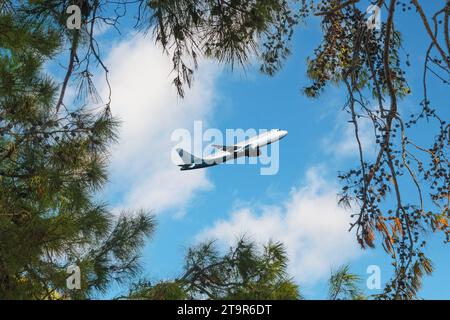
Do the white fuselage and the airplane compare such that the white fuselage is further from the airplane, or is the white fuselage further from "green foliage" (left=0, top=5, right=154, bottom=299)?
"green foliage" (left=0, top=5, right=154, bottom=299)

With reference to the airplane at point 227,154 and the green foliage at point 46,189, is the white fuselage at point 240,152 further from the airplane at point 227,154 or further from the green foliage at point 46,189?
the green foliage at point 46,189

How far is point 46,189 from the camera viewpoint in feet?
12.3

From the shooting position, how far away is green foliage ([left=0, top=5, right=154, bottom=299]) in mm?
3223

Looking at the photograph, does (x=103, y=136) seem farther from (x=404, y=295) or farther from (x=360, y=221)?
(x=404, y=295)

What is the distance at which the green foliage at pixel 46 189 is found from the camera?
10.6 feet

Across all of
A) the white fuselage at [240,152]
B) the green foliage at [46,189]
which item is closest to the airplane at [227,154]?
the white fuselage at [240,152]

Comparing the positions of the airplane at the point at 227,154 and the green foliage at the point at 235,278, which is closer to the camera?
the green foliage at the point at 235,278

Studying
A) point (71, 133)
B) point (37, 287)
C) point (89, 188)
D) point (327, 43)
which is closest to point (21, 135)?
point (71, 133)

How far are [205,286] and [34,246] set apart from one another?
2.95 ft

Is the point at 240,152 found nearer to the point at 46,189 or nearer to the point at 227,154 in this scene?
the point at 227,154

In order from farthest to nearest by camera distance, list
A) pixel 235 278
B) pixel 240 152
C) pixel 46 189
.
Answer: pixel 240 152 → pixel 46 189 → pixel 235 278

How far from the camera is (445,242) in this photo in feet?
8.98

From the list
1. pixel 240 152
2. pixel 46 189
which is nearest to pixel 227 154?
pixel 240 152

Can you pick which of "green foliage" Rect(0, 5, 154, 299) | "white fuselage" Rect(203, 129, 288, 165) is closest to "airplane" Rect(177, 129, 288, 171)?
"white fuselage" Rect(203, 129, 288, 165)
